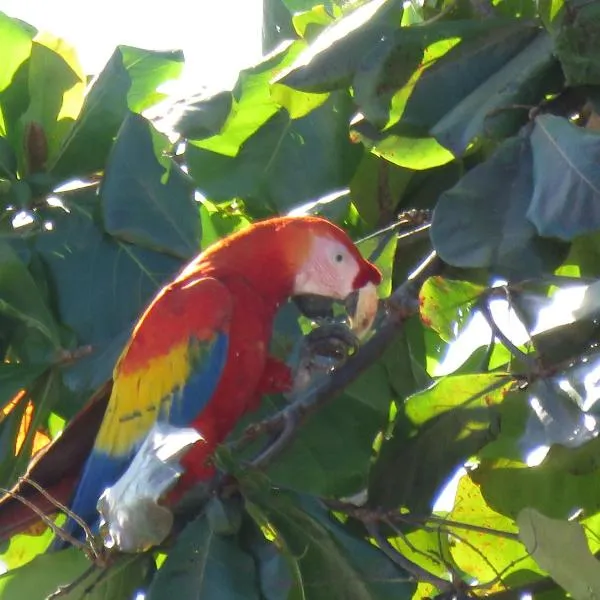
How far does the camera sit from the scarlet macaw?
168 cm

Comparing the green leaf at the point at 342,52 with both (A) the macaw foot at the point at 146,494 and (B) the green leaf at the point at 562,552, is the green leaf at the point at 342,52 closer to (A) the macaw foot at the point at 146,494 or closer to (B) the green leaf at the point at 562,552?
(A) the macaw foot at the point at 146,494

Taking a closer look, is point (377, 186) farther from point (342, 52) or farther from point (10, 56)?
point (10, 56)

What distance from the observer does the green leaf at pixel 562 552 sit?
100 cm

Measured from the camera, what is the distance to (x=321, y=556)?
3.82ft

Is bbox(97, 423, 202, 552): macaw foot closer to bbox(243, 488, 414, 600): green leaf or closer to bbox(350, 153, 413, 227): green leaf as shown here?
bbox(243, 488, 414, 600): green leaf

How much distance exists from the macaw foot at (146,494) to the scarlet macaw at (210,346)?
22.8 inches

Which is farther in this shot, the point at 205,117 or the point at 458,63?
the point at 205,117

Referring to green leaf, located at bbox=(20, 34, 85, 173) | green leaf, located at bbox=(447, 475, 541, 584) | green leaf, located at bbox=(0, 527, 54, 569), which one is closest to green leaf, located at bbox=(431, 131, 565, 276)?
green leaf, located at bbox=(447, 475, 541, 584)

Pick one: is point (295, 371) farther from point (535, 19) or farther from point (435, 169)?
point (535, 19)

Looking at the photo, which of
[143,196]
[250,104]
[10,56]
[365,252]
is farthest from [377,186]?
[10,56]

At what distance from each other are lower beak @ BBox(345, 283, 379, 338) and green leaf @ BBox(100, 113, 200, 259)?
0.28 metres

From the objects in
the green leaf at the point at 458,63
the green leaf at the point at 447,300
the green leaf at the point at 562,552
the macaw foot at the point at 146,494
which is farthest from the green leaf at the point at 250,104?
the green leaf at the point at 562,552

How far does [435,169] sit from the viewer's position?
1.63m

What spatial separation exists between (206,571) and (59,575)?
21cm
